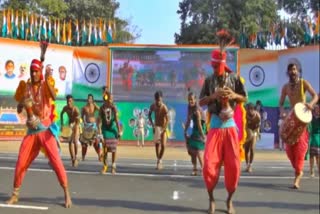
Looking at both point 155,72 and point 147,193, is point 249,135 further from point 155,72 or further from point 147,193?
point 155,72

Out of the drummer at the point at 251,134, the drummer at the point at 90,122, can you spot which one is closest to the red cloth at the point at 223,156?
the drummer at the point at 251,134

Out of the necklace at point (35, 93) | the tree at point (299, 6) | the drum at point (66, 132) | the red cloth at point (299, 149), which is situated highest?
the tree at point (299, 6)

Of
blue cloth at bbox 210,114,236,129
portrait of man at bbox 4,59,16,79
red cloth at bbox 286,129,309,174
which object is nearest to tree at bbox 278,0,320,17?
blue cloth at bbox 210,114,236,129

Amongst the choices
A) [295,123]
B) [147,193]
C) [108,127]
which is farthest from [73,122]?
[295,123]

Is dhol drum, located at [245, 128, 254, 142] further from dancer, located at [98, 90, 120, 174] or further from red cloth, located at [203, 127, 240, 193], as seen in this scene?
red cloth, located at [203, 127, 240, 193]

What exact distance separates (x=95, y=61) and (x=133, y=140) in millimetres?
4277

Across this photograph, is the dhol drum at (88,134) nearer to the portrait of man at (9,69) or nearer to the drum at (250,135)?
the drum at (250,135)

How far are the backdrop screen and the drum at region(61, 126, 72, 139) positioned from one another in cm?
1183

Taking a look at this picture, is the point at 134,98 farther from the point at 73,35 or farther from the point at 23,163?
the point at 23,163

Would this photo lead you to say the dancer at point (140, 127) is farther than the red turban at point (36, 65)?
Yes

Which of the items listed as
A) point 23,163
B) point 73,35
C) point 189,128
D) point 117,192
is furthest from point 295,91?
point 73,35

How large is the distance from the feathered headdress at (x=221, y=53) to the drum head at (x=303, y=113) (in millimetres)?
1033

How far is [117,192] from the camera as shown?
27.8 feet

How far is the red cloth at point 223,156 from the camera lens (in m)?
6.37
